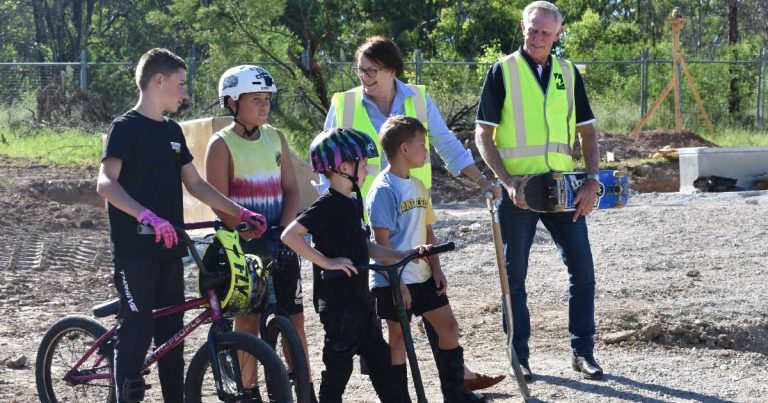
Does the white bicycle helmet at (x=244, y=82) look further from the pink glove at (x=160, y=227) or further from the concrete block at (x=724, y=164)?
the concrete block at (x=724, y=164)

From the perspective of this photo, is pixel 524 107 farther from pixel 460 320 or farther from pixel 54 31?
pixel 54 31

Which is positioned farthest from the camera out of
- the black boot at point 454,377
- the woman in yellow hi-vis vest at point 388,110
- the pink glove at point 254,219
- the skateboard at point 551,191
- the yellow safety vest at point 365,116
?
the skateboard at point 551,191

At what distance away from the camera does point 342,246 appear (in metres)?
4.91

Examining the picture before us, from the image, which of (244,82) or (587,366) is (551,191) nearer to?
(587,366)

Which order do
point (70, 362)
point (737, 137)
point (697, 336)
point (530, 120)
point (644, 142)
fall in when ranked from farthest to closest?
point (737, 137)
point (644, 142)
point (697, 336)
point (530, 120)
point (70, 362)

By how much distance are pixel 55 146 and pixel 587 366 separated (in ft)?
50.8

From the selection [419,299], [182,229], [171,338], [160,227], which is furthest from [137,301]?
[419,299]

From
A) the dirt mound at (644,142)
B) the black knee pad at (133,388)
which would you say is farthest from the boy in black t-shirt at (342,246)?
the dirt mound at (644,142)

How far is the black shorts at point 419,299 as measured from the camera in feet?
17.6

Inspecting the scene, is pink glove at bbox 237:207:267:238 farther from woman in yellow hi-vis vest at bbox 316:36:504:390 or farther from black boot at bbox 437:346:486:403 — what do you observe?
black boot at bbox 437:346:486:403

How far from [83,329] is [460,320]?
3224mm

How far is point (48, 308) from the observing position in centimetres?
Answer: 916

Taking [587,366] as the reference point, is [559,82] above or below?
above

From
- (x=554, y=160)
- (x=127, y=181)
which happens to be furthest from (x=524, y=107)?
(x=127, y=181)
